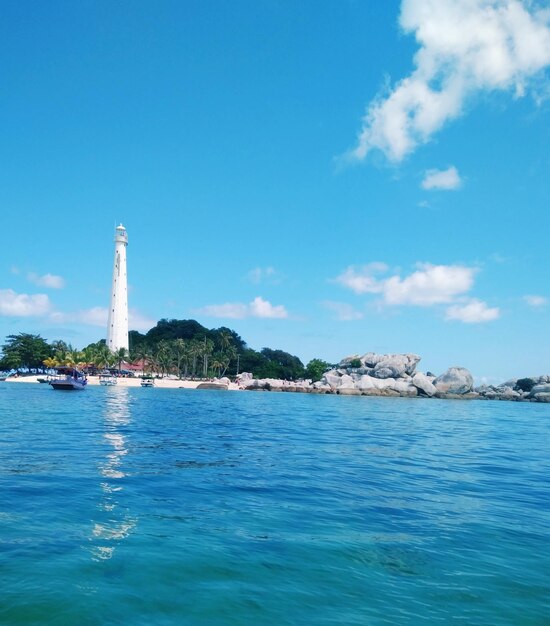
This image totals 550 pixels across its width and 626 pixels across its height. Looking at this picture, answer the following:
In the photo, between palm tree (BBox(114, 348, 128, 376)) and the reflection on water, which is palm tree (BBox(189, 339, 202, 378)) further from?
the reflection on water

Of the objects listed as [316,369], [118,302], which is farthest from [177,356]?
[316,369]

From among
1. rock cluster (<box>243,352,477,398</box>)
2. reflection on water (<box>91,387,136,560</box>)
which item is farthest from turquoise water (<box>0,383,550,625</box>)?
rock cluster (<box>243,352,477,398</box>)

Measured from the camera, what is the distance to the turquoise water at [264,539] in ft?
21.9

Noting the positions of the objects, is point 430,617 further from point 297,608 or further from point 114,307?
point 114,307

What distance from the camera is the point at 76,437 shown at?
73.2 ft

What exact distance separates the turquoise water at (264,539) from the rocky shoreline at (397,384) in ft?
322

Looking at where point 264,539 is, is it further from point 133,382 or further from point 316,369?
point 316,369

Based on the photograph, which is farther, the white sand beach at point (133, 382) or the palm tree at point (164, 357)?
the palm tree at point (164, 357)

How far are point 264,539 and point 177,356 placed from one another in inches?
4921

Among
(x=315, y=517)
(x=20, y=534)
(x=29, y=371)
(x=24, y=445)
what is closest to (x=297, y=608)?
(x=315, y=517)

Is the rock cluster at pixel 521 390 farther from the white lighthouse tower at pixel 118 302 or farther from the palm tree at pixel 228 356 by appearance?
the white lighthouse tower at pixel 118 302

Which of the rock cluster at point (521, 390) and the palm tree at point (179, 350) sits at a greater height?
the palm tree at point (179, 350)

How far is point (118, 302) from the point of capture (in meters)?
126

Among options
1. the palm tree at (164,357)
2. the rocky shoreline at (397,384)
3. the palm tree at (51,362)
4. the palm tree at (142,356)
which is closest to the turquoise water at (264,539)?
the rocky shoreline at (397,384)
